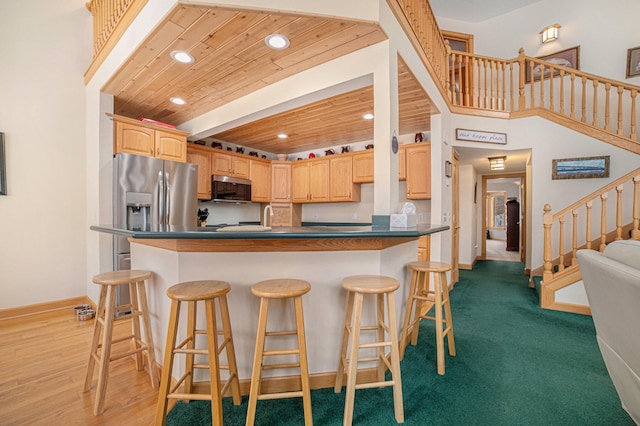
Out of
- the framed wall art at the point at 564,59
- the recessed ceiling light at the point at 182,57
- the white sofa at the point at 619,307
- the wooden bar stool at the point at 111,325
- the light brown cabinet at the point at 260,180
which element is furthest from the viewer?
the light brown cabinet at the point at 260,180

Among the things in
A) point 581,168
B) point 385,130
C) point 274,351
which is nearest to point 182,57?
point 385,130

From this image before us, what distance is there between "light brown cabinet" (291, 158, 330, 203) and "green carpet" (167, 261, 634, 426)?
3.07 m

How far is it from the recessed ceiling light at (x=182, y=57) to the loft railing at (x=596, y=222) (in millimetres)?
4023

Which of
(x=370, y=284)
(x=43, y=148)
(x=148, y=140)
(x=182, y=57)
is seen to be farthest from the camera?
(x=148, y=140)

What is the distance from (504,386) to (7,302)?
187 inches

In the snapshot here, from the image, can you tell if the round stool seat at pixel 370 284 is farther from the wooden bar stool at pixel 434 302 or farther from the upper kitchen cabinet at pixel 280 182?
the upper kitchen cabinet at pixel 280 182

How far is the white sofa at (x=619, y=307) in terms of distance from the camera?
0.88 meters

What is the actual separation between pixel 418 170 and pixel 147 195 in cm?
363

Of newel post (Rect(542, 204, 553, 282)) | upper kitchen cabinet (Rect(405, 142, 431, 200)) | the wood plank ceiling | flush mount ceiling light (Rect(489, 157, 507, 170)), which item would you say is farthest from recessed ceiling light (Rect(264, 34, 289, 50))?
flush mount ceiling light (Rect(489, 157, 507, 170))

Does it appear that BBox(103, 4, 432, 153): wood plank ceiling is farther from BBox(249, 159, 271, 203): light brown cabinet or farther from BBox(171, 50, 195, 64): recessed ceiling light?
BBox(249, 159, 271, 203): light brown cabinet

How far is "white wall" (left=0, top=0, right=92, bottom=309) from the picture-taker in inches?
116

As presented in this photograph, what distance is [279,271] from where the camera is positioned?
172 centimetres

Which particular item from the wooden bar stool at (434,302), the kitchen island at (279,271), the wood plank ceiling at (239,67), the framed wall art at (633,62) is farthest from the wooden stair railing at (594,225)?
the kitchen island at (279,271)

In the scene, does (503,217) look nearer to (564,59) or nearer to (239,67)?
(564,59)
